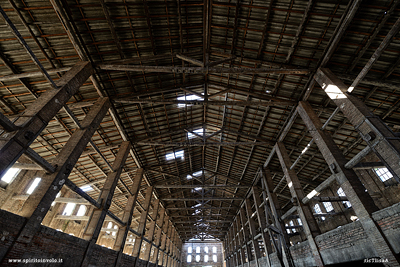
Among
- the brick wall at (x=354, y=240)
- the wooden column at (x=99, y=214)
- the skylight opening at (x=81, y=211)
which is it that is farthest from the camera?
the skylight opening at (x=81, y=211)

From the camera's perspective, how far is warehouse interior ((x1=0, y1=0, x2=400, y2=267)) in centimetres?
784

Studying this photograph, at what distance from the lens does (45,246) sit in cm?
778

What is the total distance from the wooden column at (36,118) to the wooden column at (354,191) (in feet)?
45.4

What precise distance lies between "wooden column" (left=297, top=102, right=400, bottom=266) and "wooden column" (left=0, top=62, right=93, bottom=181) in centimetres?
1383

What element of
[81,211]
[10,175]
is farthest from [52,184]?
[81,211]

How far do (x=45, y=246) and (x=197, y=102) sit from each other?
11.6 meters


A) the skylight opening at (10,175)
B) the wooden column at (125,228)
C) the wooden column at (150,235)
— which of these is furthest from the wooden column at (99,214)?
the wooden column at (150,235)

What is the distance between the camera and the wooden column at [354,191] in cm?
671

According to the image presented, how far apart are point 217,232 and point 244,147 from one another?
3236cm

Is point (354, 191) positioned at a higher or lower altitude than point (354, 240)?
higher

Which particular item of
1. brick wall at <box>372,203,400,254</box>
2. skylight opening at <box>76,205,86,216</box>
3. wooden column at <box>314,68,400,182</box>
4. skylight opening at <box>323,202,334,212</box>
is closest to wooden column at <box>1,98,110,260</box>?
brick wall at <box>372,203,400,254</box>

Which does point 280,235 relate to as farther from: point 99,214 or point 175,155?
point 99,214

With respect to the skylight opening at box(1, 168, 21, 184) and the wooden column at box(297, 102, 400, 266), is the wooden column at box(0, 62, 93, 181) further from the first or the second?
the wooden column at box(297, 102, 400, 266)

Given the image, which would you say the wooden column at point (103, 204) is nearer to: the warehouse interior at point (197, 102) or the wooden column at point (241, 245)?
the warehouse interior at point (197, 102)
